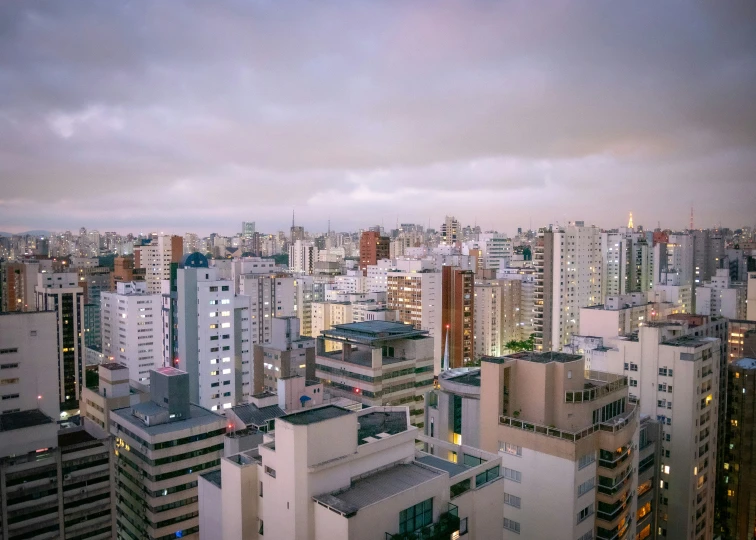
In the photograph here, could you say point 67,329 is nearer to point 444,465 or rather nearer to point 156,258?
point 156,258

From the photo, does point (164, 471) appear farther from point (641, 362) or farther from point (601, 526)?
point (641, 362)

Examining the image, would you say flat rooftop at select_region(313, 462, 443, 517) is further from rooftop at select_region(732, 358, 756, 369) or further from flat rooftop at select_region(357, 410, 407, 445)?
rooftop at select_region(732, 358, 756, 369)

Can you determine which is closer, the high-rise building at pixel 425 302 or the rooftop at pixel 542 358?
the rooftop at pixel 542 358

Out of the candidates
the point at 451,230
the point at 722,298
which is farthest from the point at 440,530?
the point at 451,230

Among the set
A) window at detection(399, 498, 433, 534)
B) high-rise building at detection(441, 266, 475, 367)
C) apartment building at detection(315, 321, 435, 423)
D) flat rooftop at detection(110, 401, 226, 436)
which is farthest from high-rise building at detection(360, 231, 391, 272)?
window at detection(399, 498, 433, 534)

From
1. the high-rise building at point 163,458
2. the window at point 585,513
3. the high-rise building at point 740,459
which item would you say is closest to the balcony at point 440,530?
the window at point 585,513

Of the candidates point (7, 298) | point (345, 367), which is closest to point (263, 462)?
point (345, 367)

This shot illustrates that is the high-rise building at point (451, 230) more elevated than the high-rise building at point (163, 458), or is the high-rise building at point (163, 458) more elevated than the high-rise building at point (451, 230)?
the high-rise building at point (451, 230)

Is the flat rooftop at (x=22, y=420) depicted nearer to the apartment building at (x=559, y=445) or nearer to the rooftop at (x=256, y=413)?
the rooftop at (x=256, y=413)
